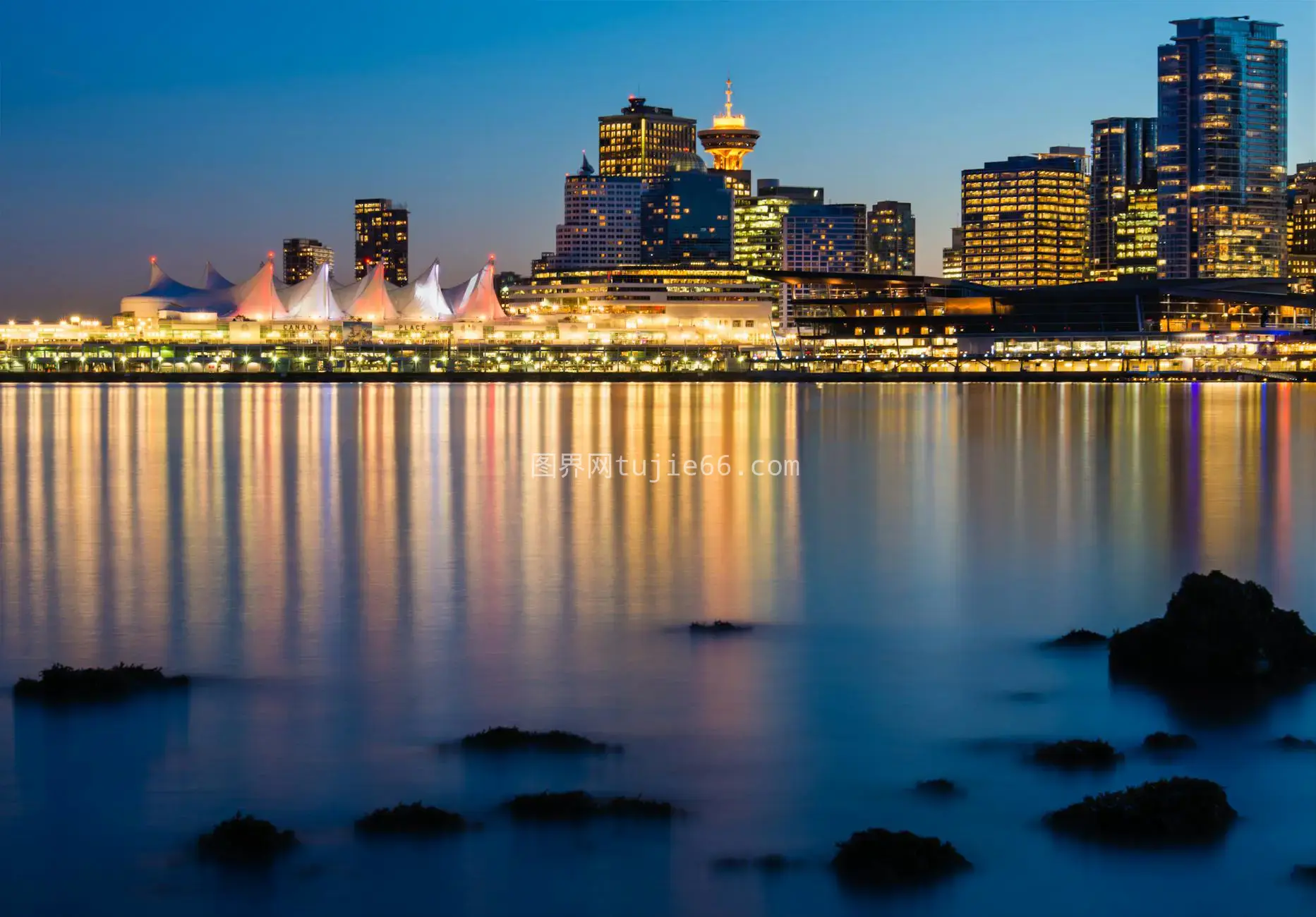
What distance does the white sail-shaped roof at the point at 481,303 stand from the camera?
148250 millimetres

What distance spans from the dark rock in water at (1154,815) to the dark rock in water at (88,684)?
18.0ft

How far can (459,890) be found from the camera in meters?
6.29

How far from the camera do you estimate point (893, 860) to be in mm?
6527

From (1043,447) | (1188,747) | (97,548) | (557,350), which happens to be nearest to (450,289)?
(557,350)

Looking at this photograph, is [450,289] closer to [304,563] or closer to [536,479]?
[536,479]

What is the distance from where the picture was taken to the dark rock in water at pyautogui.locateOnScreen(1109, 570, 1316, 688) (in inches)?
380

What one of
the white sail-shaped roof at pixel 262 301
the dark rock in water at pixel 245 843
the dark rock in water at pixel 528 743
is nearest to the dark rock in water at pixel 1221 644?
the dark rock in water at pixel 528 743

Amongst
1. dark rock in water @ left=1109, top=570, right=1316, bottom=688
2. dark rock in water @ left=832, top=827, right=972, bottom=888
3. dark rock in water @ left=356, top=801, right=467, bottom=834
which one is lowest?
dark rock in water @ left=832, top=827, right=972, bottom=888

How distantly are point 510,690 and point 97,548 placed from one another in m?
9.14

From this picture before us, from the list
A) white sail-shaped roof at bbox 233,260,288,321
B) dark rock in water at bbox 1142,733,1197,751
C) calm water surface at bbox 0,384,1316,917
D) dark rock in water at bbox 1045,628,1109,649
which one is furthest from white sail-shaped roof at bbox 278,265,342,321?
dark rock in water at bbox 1142,733,1197,751

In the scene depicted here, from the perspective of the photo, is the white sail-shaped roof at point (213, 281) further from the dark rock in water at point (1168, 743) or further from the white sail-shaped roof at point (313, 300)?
the dark rock in water at point (1168, 743)

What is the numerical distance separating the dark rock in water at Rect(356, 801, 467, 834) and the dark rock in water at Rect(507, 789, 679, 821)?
305mm

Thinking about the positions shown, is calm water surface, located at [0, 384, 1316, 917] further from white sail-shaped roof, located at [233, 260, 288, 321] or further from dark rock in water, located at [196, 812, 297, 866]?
white sail-shaped roof, located at [233, 260, 288, 321]

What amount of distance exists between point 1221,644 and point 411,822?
5.35m
